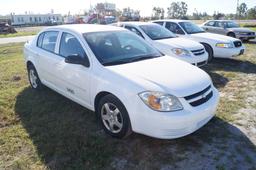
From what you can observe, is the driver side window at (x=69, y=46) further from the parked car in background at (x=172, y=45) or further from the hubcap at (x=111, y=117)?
the parked car in background at (x=172, y=45)

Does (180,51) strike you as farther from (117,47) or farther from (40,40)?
(40,40)

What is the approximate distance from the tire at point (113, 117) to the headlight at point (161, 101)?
15.6 inches

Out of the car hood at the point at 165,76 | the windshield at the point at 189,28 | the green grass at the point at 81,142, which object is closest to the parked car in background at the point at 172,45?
the windshield at the point at 189,28

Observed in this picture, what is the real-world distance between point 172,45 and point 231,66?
8.25 feet

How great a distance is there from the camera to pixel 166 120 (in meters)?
3.08

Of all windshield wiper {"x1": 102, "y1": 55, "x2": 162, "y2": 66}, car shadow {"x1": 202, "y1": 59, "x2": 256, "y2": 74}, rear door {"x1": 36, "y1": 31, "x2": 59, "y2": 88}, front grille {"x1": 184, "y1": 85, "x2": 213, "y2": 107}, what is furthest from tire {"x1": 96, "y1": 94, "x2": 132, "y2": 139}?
car shadow {"x1": 202, "y1": 59, "x2": 256, "y2": 74}

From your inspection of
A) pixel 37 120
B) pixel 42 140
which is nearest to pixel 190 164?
pixel 42 140

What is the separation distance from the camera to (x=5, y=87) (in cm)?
628

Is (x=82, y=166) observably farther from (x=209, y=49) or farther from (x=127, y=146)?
(x=209, y=49)

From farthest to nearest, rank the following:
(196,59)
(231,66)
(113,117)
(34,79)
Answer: (231,66), (196,59), (34,79), (113,117)

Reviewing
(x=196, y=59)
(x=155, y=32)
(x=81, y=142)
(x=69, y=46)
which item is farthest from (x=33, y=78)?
(x=196, y=59)

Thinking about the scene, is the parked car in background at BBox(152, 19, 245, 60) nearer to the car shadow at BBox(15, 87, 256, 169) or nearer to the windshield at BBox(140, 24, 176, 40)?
the windshield at BBox(140, 24, 176, 40)

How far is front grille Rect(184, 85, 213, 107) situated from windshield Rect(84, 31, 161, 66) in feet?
3.88

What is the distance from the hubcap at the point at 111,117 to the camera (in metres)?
3.55
